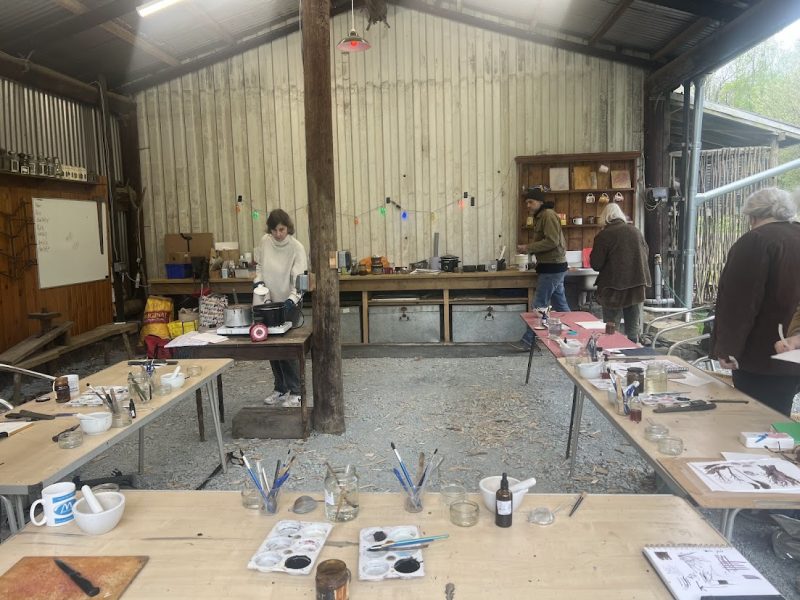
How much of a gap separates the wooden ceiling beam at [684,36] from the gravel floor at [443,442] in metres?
4.40

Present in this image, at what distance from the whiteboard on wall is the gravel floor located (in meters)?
→ 1.42

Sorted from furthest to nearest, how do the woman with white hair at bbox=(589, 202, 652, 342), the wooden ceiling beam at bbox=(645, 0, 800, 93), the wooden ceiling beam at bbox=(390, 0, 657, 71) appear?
the wooden ceiling beam at bbox=(390, 0, 657, 71) → the woman with white hair at bbox=(589, 202, 652, 342) → the wooden ceiling beam at bbox=(645, 0, 800, 93)

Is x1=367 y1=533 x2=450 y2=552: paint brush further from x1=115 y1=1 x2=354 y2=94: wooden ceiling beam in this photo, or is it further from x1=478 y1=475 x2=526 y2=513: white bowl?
x1=115 y1=1 x2=354 y2=94: wooden ceiling beam

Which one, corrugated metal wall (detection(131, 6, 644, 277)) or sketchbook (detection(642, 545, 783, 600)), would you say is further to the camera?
corrugated metal wall (detection(131, 6, 644, 277))

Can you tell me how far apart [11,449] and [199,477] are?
1706mm

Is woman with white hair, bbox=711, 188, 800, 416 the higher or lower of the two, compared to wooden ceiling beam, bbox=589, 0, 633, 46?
lower

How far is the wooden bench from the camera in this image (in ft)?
18.2

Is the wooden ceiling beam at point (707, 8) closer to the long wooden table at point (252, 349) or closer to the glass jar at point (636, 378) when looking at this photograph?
the glass jar at point (636, 378)

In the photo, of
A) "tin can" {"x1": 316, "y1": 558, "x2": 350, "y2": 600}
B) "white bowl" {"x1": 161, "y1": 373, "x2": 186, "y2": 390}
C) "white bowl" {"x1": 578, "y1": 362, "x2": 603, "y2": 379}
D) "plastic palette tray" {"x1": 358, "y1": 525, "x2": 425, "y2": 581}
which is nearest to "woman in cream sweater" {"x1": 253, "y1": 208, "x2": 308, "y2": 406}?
"white bowl" {"x1": 161, "y1": 373, "x2": 186, "y2": 390}

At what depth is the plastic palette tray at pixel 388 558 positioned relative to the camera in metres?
1.40

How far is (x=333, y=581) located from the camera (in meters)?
1.29

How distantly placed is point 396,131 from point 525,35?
2.30 m

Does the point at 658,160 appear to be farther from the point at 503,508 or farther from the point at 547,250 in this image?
the point at 503,508

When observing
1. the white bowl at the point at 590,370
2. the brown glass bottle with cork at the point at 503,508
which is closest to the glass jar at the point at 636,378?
the white bowl at the point at 590,370
